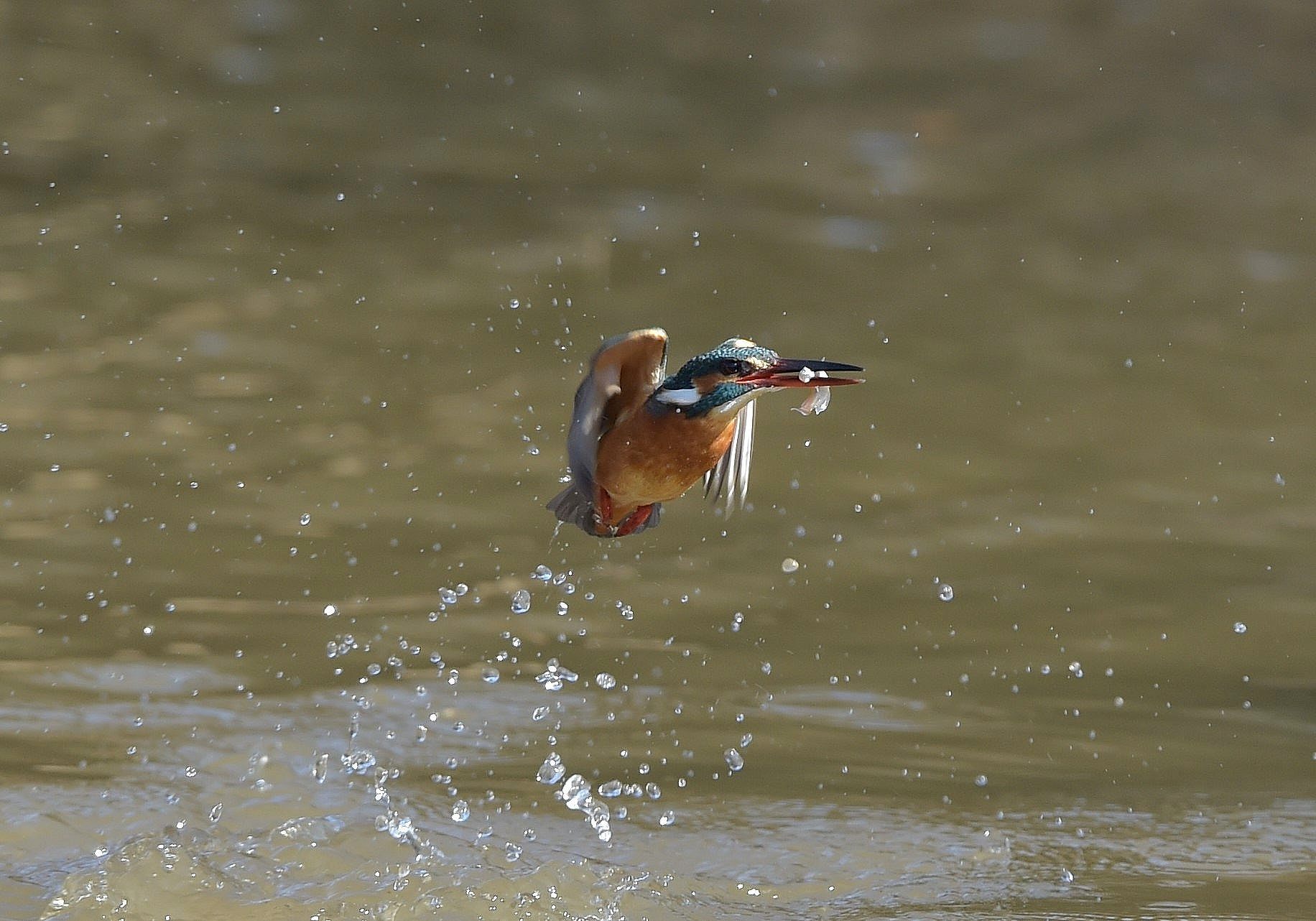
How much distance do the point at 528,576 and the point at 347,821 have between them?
1086 mm

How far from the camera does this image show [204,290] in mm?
5703

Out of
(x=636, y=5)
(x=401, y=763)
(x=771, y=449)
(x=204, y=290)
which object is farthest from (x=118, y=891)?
(x=636, y=5)

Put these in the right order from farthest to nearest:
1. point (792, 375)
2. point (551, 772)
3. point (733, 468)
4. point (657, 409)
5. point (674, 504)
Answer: point (674, 504) < point (551, 772) < point (733, 468) < point (657, 409) < point (792, 375)

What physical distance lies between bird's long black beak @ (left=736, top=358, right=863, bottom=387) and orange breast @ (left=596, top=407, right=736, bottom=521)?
0.30 feet

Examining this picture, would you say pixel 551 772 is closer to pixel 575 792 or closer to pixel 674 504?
pixel 575 792

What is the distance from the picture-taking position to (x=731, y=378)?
2457mm

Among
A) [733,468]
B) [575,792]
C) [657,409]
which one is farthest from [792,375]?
[575,792]

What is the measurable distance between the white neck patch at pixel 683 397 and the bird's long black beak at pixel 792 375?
0.23ft

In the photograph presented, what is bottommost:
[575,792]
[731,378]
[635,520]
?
[575,792]

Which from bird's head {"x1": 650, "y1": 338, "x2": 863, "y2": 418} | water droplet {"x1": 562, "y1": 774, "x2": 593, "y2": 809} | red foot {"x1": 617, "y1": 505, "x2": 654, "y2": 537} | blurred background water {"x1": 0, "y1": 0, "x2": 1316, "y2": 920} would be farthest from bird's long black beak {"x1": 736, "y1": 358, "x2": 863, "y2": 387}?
water droplet {"x1": 562, "y1": 774, "x2": 593, "y2": 809}

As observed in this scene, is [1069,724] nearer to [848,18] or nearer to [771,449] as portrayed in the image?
[771,449]

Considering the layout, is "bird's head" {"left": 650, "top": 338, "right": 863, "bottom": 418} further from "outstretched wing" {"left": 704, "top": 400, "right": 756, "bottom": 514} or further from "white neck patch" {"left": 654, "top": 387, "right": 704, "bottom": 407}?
"outstretched wing" {"left": 704, "top": 400, "right": 756, "bottom": 514}

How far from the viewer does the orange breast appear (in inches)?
98.8

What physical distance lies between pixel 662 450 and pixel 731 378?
0.15 meters
